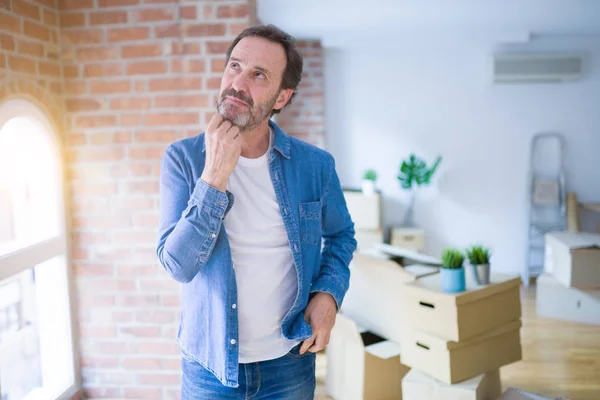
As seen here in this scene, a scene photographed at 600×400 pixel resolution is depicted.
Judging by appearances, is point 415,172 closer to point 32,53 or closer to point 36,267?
point 36,267

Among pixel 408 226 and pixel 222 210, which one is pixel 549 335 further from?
pixel 222 210

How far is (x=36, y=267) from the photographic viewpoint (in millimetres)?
2354

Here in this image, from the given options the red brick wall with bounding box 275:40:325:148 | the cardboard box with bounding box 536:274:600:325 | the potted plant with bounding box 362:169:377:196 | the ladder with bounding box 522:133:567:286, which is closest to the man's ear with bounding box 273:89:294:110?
the cardboard box with bounding box 536:274:600:325

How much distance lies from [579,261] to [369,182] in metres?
2.10

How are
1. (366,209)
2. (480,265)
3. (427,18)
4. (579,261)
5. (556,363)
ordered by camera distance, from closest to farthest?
(480,265)
(556,363)
(579,261)
(427,18)
(366,209)

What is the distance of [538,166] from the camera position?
5547mm

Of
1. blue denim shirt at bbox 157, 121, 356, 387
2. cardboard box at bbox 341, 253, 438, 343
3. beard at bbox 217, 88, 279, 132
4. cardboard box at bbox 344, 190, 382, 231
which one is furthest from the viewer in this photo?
cardboard box at bbox 344, 190, 382, 231

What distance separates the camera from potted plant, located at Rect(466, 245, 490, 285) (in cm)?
241

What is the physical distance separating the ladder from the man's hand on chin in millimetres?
4609

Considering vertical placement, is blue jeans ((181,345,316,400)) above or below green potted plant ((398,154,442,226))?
below

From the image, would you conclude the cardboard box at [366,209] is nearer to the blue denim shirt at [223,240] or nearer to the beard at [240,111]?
the blue denim shirt at [223,240]

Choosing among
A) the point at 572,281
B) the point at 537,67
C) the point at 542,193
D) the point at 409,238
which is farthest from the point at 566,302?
the point at 537,67

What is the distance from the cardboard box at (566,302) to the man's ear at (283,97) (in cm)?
353

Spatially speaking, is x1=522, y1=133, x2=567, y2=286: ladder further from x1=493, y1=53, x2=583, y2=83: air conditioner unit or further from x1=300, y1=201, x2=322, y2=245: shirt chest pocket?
x1=300, y1=201, x2=322, y2=245: shirt chest pocket
